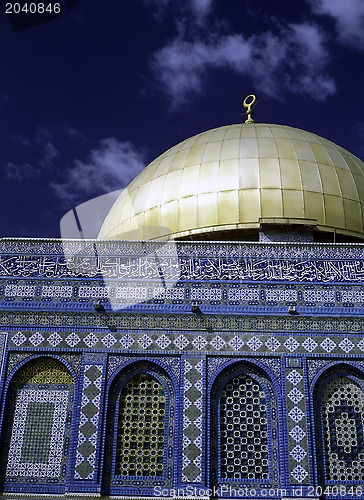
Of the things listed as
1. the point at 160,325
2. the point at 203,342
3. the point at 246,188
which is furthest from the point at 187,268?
the point at 246,188

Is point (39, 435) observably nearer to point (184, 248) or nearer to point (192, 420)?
point (192, 420)

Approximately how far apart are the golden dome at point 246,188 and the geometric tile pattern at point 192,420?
2.99 meters

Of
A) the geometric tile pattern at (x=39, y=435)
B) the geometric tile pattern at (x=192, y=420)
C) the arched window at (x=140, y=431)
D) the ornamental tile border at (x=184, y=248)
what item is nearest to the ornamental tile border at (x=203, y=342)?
the geometric tile pattern at (x=192, y=420)

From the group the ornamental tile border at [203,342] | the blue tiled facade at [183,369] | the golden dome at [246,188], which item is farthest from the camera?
the golden dome at [246,188]

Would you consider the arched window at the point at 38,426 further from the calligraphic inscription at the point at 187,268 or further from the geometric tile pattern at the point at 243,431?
the geometric tile pattern at the point at 243,431

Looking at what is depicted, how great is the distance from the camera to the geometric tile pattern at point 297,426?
333 inches

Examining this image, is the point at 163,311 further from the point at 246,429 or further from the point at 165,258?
the point at 246,429

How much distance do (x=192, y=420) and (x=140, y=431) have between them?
2.29 ft

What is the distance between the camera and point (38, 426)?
883cm

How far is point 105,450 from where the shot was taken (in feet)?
28.5

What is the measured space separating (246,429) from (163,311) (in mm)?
1918

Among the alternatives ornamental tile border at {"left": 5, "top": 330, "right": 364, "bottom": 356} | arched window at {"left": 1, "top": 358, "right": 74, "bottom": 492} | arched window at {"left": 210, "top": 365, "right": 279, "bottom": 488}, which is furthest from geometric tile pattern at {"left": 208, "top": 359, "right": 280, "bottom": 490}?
arched window at {"left": 1, "top": 358, "right": 74, "bottom": 492}

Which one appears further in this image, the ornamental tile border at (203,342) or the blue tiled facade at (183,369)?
the ornamental tile border at (203,342)

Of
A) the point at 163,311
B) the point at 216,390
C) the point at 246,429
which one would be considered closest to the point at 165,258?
the point at 163,311
